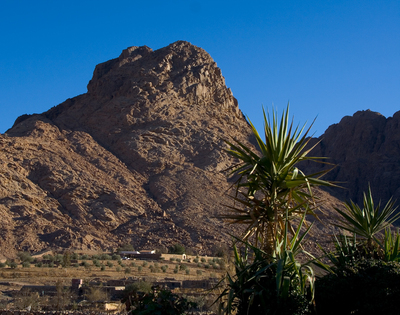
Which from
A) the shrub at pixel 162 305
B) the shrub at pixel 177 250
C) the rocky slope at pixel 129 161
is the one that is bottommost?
the shrub at pixel 177 250

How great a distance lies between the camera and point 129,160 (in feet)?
166

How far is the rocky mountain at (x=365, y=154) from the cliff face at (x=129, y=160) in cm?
1534

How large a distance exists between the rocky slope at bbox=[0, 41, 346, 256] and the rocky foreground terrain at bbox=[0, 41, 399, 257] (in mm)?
109

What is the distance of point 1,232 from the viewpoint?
35.8 meters

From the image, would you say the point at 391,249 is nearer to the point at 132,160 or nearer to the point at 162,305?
the point at 162,305

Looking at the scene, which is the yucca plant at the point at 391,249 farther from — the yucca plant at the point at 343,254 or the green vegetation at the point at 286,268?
the green vegetation at the point at 286,268

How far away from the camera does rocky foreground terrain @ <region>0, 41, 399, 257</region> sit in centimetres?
3897

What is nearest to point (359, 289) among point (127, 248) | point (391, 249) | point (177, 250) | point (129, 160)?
point (391, 249)

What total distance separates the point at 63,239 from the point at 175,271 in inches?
497

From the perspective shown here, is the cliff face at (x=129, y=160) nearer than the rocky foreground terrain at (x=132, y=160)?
No

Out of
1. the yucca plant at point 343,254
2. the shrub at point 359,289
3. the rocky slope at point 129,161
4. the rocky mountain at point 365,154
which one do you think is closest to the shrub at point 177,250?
the rocky slope at point 129,161

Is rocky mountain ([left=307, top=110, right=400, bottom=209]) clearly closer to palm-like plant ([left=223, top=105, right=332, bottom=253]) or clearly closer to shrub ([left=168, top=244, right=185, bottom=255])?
shrub ([left=168, top=244, right=185, bottom=255])

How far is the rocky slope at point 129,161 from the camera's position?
1534 inches

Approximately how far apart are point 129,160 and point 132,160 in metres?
0.33
